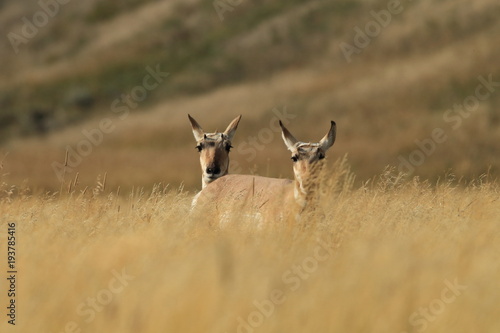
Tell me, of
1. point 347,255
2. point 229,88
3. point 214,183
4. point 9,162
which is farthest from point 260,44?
point 347,255

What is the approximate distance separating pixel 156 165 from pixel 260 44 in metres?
30.4

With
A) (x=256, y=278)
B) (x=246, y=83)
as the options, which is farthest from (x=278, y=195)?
(x=246, y=83)

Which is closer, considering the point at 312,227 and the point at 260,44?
the point at 312,227

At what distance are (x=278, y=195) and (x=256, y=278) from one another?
389 cm

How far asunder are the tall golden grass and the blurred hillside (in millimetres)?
17397

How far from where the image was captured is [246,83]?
186ft

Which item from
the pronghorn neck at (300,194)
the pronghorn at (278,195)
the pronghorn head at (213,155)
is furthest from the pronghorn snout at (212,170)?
the pronghorn neck at (300,194)

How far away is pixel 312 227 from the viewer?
8.59 m

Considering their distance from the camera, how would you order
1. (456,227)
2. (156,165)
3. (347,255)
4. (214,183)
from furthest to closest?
(156,165), (214,183), (456,227), (347,255)

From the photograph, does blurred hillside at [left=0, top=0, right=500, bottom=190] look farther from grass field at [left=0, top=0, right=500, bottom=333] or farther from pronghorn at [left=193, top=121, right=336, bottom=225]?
pronghorn at [left=193, top=121, right=336, bottom=225]

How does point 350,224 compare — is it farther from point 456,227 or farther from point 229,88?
point 229,88

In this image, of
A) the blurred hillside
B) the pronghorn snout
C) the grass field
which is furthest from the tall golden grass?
Result: the blurred hillside

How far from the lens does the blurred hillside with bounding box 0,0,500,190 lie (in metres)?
33.5

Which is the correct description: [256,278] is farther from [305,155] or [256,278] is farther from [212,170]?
[212,170]
